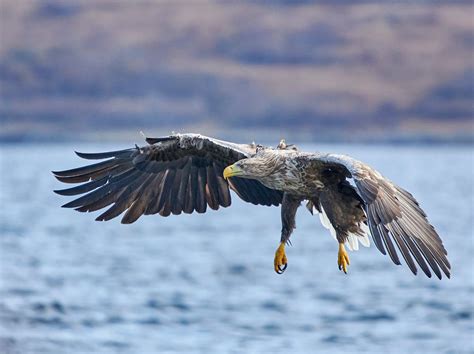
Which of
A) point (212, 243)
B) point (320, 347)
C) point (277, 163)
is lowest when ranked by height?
point (320, 347)

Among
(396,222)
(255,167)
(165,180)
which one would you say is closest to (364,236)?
(255,167)

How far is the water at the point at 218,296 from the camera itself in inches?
775

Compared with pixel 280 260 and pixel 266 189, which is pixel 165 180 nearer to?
pixel 266 189

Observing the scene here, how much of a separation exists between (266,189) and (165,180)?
1.08 m

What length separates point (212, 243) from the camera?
1497 inches

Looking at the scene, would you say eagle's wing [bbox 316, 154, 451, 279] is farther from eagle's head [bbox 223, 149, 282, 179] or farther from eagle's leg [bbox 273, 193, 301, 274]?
eagle's leg [bbox 273, 193, 301, 274]

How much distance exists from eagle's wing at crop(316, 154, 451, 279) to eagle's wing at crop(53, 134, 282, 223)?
1.86 meters

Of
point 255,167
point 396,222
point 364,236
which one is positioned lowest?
point 396,222

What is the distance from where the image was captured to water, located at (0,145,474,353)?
64.6ft

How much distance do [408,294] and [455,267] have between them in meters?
4.67

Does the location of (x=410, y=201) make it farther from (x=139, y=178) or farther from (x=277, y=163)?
(x=139, y=178)

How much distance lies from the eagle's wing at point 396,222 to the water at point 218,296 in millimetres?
10083

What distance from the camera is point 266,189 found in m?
10.9

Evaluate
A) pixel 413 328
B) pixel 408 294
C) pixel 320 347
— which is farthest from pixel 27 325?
pixel 408 294
